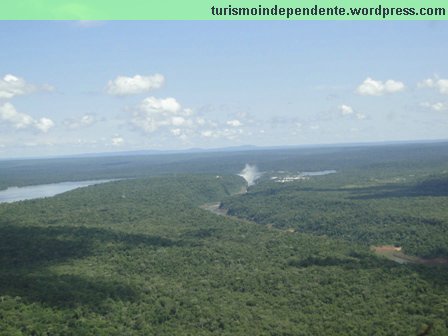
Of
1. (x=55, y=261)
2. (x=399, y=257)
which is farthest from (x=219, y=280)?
(x=399, y=257)

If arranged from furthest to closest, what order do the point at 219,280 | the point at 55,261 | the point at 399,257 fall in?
the point at 399,257
the point at 55,261
the point at 219,280

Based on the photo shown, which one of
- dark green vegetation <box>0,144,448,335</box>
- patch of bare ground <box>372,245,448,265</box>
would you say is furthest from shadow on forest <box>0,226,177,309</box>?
patch of bare ground <box>372,245,448,265</box>

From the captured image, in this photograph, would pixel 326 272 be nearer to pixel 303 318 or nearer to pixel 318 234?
pixel 303 318

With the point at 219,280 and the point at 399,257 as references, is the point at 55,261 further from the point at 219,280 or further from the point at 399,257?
the point at 399,257

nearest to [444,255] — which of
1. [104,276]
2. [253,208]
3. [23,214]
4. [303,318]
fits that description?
[303,318]

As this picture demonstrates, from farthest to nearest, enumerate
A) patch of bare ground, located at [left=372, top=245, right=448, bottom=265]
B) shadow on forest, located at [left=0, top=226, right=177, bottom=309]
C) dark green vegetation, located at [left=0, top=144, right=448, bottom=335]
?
patch of bare ground, located at [left=372, top=245, right=448, bottom=265] < shadow on forest, located at [left=0, top=226, right=177, bottom=309] < dark green vegetation, located at [left=0, top=144, right=448, bottom=335]

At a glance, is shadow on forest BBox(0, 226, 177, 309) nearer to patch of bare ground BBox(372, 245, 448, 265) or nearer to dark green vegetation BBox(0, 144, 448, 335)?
dark green vegetation BBox(0, 144, 448, 335)

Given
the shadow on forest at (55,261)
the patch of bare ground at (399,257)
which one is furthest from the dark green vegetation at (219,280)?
the patch of bare ground at (399,257)

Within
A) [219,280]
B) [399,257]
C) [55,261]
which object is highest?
[55,261]
